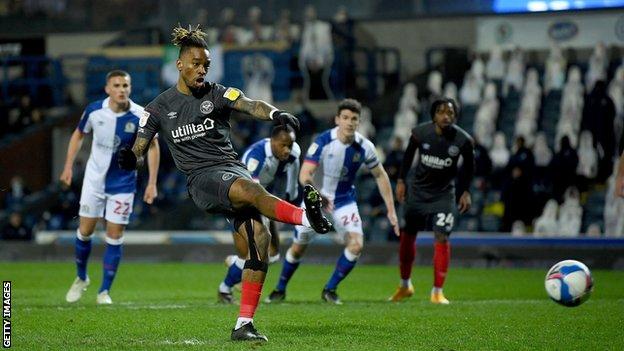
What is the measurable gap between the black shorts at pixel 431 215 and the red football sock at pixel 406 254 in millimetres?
91

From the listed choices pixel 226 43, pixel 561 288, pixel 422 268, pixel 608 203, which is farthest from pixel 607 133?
pixel 561 288

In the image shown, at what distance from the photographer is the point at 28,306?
44.1 ft

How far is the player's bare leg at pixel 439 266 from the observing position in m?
14.2

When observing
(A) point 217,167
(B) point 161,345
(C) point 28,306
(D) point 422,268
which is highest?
(A) point 217,167

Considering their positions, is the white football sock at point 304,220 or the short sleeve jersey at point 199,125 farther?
the short sleeve jersey at point 199,125

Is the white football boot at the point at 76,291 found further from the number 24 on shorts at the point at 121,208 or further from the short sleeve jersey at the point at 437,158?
the short sleeve jersey at the point at 437,158

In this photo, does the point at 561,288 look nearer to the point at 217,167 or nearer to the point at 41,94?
the point at 217,167

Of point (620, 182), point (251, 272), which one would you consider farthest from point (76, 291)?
point (620, 182)

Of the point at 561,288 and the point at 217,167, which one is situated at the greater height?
the point at 217,167

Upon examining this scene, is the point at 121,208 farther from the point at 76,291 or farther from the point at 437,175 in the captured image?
the point at 437,175

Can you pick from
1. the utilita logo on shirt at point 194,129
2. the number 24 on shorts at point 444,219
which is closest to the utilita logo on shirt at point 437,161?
the number 24 on shorts at point 444,219

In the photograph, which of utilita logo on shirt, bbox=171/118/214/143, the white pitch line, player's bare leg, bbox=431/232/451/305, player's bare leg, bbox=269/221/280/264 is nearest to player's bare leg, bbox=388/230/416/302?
player's bare leg, bbox=431/232/451/305

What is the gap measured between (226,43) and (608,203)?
12.0m

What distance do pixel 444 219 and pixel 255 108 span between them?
5364mm
